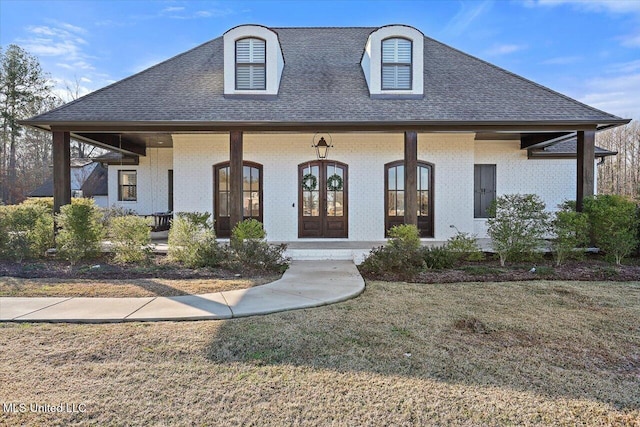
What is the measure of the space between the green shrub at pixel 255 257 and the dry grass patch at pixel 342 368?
2737 millimetres

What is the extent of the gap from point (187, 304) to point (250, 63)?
713cm

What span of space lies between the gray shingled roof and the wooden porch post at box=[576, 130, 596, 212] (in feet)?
1.51

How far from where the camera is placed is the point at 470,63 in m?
11.3

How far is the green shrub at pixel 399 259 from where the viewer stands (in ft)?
23.5

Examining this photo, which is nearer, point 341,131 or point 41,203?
point 341,131

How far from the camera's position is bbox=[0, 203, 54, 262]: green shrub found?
26.4 ft

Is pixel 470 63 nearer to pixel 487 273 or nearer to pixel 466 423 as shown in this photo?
pixel 487 273

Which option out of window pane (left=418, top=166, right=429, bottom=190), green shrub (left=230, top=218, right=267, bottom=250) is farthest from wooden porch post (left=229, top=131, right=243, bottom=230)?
window pane (left=418, top=166, right=429, bottom=190)

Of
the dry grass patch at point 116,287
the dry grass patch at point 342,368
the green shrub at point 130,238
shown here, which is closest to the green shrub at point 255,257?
the dry grass patch at point 116,287

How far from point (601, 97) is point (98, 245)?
2556 centimetres

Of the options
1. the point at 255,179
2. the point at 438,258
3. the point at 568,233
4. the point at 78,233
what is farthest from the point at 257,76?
the point at 568,233

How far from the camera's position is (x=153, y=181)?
1316cm

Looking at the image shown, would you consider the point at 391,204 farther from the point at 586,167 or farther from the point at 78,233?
the point at 78,233

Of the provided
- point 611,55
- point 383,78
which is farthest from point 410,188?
point 611,55
